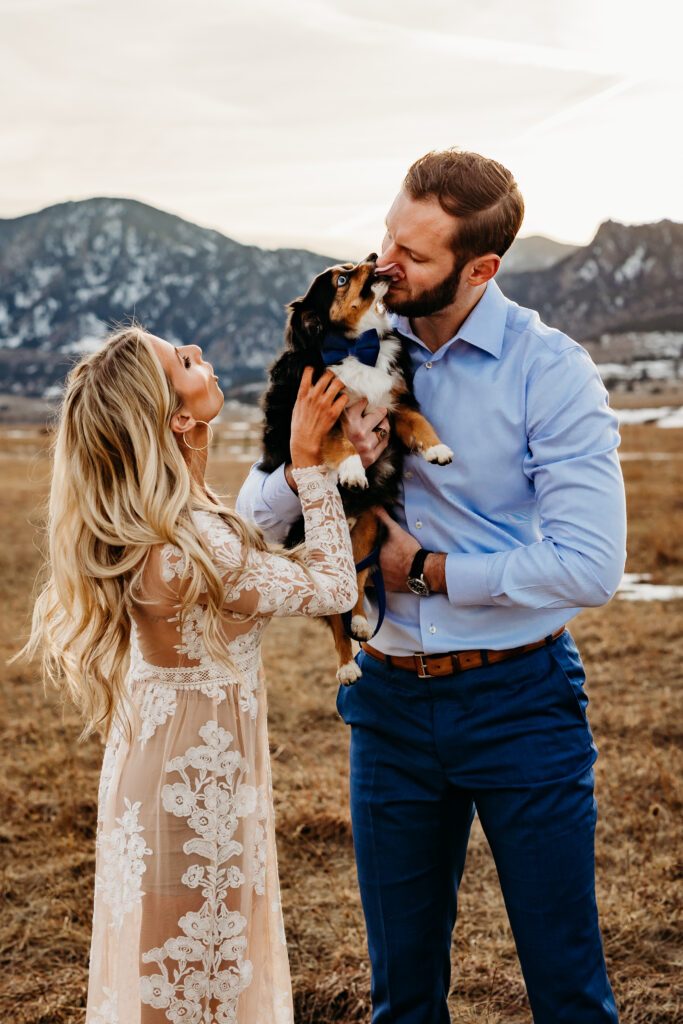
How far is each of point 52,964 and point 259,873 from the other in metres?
2.22

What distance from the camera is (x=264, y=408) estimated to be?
3.32m

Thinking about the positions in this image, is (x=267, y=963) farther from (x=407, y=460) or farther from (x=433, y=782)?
(x=407, y=460)

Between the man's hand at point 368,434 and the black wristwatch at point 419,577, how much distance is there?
61cm

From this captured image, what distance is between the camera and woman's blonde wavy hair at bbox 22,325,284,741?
93.8 inches

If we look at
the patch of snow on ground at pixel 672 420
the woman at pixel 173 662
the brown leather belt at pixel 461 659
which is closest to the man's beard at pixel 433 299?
the woman at pixel 173 662

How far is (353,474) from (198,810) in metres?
1.16

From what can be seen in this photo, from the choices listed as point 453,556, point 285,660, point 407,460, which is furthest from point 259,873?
point 285,660

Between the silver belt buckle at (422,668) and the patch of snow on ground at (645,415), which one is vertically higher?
the silver belt buckle at (422,668)

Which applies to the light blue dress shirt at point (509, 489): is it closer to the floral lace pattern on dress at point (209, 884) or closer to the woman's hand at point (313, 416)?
the woman's hand at point (313, 416)

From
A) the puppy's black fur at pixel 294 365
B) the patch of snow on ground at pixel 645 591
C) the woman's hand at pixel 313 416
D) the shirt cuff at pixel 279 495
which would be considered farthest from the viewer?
the patch of snow on ground at pixel 645 591

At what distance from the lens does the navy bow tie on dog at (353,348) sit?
3061 millimetres

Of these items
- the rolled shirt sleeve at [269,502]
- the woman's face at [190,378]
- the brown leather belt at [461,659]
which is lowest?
the brown leather belt at [461,659]

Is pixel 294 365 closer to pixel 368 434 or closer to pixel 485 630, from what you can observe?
pixel 368 434

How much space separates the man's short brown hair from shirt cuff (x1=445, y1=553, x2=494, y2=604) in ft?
2.87
